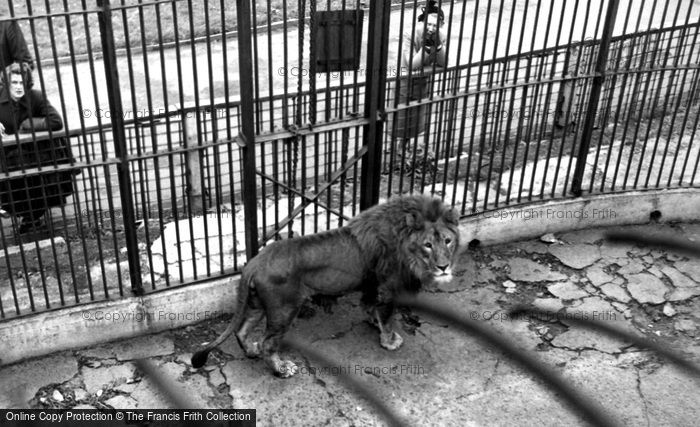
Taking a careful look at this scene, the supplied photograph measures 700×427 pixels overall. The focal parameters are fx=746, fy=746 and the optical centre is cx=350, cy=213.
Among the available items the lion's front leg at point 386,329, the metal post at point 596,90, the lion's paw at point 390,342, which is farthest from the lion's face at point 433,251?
the metal post at point 596,90

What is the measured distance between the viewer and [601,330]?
6496mm

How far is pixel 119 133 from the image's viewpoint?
17.8ft

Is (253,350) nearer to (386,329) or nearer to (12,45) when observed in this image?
(386,329)

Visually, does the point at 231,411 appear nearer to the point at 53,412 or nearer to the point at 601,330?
the point at 53,412

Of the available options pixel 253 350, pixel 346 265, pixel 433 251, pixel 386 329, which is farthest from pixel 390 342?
pixel 253 350

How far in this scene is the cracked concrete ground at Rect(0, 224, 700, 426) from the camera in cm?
564

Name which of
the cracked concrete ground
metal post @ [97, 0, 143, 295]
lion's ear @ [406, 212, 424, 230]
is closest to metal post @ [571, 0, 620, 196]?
the cracked concrete ground

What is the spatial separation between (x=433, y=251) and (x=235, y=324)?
1.63 m

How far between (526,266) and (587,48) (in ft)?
12.5

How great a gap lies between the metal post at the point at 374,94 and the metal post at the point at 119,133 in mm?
1939

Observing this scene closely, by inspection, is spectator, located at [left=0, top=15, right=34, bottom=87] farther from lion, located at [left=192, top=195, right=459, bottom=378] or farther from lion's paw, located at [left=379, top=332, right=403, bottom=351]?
lion's paw, located at [left=379, top=332, right=403, bottom=351]

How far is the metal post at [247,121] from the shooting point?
540 centimetres

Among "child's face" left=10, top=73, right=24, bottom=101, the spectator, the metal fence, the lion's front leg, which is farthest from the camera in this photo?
"child's face" left=10, top=73, right=24, bottom=101

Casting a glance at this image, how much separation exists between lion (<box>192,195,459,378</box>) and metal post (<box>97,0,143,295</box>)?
934 millimetres
